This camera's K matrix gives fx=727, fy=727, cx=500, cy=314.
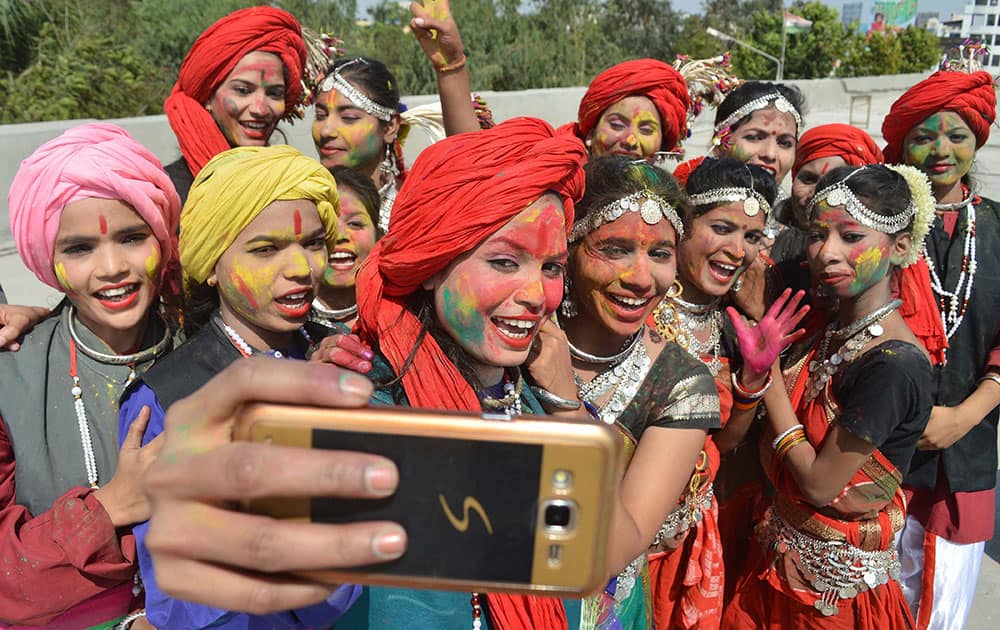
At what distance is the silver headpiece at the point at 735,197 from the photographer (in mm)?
2678

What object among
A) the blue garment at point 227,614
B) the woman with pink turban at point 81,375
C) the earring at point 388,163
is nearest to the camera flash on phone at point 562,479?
the blue garment at point 227,614

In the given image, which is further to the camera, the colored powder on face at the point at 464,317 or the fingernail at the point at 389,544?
the colored powder on face at the point at 464,317

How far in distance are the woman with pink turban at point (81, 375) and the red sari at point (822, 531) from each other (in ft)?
6.87

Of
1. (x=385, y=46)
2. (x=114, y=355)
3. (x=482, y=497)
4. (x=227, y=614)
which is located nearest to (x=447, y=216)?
(x=482, y=497)

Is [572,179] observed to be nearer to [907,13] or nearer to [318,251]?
[318,251]

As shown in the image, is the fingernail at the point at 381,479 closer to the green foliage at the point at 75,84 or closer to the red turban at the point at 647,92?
the red turban at the point at 647,92

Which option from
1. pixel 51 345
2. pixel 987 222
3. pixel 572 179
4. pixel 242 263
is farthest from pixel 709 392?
pixel 987 222

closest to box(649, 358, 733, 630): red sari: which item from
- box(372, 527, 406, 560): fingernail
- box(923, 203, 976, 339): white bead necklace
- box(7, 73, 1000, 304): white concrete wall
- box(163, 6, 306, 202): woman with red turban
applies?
box(923, 203, 976, 339): white bead necklace

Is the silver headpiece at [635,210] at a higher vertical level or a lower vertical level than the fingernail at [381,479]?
higher

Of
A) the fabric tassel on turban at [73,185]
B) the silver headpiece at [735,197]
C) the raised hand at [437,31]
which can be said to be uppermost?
the raised hand at [437,31]

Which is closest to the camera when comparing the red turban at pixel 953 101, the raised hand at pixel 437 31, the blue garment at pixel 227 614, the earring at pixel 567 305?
the blue garment at pixel 227 614

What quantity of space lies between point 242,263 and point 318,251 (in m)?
0.24

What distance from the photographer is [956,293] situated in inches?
120

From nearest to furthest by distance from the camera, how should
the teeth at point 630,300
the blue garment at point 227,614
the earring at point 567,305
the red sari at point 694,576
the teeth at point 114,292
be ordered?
1. the blue garment at point 227,614
2. the teeth at point 114,292
3. the teeth at point 630,300
4. the earring at point 567,305
5. the red sari at point 694,576
